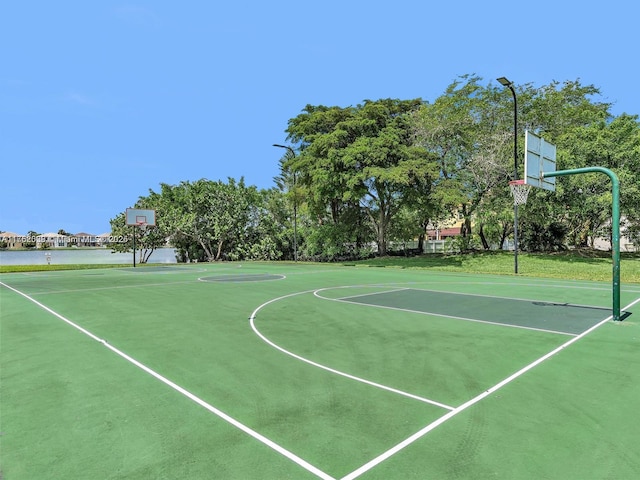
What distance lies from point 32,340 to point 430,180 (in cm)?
2412

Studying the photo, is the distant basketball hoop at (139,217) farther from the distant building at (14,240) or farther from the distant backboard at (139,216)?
the distant building at (14,240)

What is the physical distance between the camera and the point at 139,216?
3159 centimetres

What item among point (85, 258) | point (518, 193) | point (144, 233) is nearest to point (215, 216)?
point (144, 233)

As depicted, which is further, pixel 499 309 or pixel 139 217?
pixel 139 217

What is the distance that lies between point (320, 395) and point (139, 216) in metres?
31.3

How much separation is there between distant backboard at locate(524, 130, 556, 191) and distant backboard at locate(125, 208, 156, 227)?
94.5ft

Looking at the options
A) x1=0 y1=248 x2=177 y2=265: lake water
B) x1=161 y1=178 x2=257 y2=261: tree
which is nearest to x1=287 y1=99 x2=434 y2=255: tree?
x1=161 y1=178 x2=257 y2=261: tree

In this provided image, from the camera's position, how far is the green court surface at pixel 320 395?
297 centimetres

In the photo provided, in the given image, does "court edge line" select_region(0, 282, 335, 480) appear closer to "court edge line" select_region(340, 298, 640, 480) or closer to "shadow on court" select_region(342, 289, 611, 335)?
"court edge line" select_region(340, 298, 640, 480)

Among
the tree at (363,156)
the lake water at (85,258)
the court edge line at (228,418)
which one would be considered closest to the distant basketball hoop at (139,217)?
the lake water at (85,258)

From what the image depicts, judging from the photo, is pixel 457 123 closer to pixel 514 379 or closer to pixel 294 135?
pixel 294 135

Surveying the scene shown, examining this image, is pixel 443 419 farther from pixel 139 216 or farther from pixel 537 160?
pixel 139 216

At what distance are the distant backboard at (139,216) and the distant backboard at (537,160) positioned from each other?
94.5 ft

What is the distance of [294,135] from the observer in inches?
1204
